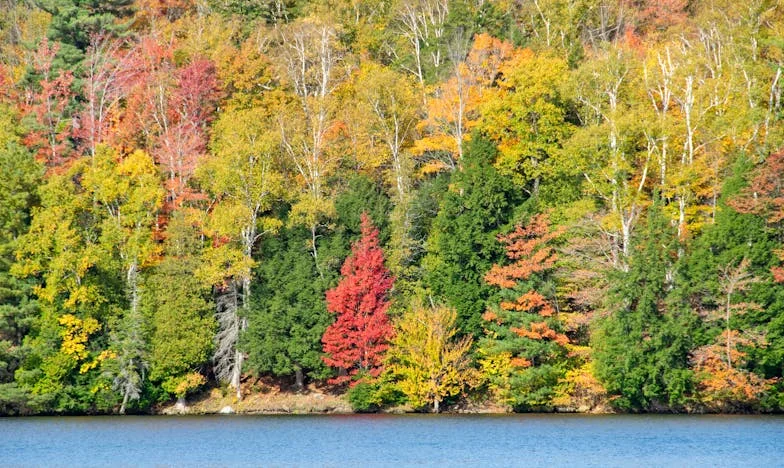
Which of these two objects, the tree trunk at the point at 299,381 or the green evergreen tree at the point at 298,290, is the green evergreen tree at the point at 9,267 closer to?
the green evergreen tree at the point at 298,290

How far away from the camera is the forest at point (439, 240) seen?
2457 inches

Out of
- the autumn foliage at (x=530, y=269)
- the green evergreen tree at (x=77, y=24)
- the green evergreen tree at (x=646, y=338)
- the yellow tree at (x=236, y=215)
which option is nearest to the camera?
the green evergreen tree at (x=646, y=338)

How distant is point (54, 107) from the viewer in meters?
81.1

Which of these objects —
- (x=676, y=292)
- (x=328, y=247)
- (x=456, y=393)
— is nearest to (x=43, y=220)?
(x=328, y=247)

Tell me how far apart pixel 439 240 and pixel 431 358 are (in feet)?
21.6

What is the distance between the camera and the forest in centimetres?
6241

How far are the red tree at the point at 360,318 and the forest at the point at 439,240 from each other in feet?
0.38

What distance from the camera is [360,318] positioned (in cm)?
6694

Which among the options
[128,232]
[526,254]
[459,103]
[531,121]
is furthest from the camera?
[459,103]

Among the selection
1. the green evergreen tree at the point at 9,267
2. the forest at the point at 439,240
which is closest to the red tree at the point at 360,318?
the forest at the point at 439,240

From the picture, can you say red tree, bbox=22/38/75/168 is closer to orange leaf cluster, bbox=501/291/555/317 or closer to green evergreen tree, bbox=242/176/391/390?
green evergreen tree, bbox=242/176/391/390

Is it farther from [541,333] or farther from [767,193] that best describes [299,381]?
[767,193]

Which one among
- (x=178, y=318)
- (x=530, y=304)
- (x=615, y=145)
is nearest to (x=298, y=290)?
(x=178, y=318)

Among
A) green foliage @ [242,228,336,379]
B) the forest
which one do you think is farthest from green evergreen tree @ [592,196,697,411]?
green foliage @ [242,228,336,379]
